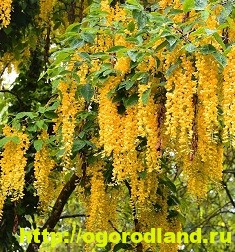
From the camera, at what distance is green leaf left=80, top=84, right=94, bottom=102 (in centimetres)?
302

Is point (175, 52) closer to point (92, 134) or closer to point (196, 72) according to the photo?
point (196, 72)

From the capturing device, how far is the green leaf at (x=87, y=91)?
3016mm

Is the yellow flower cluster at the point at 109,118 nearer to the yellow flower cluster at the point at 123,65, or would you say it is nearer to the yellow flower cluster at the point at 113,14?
the yellow flower cluster at the point at 123,65

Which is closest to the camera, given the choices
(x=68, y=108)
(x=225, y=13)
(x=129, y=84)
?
(x=225, y=13)

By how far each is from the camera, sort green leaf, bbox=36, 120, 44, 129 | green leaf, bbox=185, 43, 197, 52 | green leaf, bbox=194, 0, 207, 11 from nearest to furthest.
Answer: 1. green leaf, bbox=185, 43, 197, 52
2. green leaf, bbox=194, 0, 207, 11
3. green leaf, bbox=36, 120, 44, 129

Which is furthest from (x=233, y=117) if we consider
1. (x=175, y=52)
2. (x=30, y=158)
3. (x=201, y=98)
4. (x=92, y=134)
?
(x=30, y=158)

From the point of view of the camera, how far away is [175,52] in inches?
103

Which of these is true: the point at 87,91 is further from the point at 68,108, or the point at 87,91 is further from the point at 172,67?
the point at 172,67

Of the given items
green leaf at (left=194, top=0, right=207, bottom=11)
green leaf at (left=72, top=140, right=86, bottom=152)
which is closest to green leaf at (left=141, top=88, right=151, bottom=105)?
green leaf at (left=194, top=0, right=207, bottom=11)

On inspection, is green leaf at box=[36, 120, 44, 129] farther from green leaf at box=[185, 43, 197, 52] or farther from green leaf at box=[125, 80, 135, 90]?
green leaf at box=[185, 43, 197, 52]

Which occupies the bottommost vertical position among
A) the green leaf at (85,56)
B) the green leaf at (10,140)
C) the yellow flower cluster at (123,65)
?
the green leaf at (10,140)

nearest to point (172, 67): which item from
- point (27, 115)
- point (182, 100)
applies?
point (182, 100)

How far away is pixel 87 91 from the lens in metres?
3.03

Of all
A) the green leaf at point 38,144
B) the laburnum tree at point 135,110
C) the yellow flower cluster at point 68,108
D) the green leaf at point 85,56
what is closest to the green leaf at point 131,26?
the laburnum tree at point 135,110
